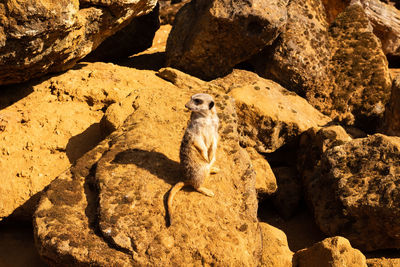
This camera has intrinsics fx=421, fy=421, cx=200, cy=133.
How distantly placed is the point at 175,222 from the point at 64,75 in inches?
158

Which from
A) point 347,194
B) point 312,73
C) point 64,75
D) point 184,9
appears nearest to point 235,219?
point 347,194

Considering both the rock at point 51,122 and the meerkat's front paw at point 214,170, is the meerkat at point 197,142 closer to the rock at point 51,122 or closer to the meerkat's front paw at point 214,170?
the meerkat's front paw at point 214,170

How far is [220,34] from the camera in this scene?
8125 mm

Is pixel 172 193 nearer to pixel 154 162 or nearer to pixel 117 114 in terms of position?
pixel 154 162

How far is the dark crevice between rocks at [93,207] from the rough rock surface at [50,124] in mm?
1144

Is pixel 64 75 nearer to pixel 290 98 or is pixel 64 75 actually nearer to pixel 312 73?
pixel 290 98

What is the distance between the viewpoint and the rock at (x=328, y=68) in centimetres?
873

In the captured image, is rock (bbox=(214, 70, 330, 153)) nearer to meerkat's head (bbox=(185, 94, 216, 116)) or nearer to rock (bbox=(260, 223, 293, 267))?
rock (bbox=(260, 223, 293, 267))

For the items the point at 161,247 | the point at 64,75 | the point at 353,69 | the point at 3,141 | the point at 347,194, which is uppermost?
the point at 353,69

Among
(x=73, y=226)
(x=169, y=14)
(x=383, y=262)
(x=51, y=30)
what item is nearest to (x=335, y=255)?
(x=383, y=262)

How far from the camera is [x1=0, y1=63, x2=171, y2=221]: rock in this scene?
601 centimetres

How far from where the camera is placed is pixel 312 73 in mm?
8852

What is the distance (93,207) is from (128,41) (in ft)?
17.8

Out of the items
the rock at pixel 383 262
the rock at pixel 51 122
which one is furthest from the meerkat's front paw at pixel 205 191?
the rock at pixel 383 262
